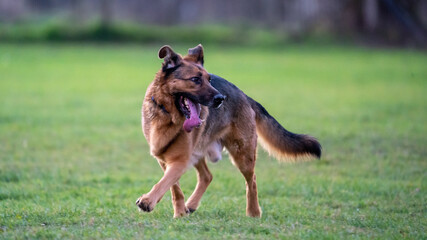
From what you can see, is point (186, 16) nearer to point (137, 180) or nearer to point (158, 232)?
point (137, 180)

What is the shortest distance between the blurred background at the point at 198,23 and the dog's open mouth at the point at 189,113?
31253 mm

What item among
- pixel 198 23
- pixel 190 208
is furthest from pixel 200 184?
pixel 198 23

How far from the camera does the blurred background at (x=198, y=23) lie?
37625mm

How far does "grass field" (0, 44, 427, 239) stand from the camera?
628cm

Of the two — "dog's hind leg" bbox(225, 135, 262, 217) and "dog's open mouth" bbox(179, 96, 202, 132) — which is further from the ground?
"dog's open mouth" bbox(179, 96, 202, 132)

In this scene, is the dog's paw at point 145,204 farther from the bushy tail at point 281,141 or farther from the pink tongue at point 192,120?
the bushy tail at point 281,141

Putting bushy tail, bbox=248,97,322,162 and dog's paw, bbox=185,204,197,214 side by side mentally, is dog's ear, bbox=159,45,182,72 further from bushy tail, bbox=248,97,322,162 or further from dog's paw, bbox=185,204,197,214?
dog's paw, bbox=185,204,197,214

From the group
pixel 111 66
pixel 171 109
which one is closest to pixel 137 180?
pixel 171 109

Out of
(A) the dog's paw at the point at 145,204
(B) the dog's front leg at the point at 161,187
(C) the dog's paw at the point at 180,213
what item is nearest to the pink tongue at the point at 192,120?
(B) the dog's front leg at the point at 161,187

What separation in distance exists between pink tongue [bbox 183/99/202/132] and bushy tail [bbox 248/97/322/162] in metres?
1.39

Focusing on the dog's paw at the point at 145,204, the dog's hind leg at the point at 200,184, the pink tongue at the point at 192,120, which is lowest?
the dog's hind leg at the point at 200,184

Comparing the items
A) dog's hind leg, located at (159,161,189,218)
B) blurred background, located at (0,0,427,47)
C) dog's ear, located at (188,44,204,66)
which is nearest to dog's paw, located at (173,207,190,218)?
dog's hind leg, located at (159,161,189,218)

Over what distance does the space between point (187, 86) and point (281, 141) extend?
1.85 m

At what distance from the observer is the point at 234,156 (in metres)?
7.39
